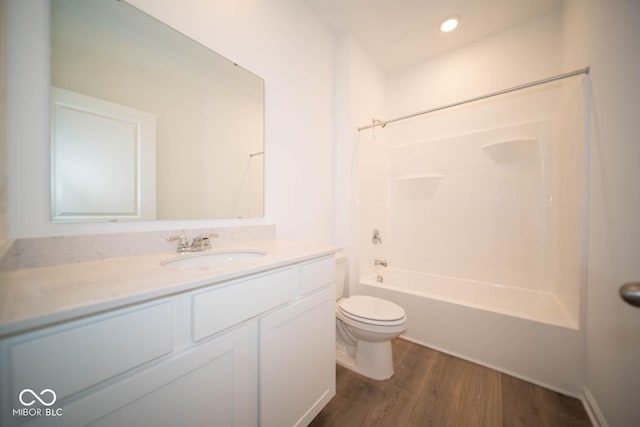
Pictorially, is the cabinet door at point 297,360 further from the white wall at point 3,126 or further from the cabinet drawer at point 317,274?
the white wall at point 3,126

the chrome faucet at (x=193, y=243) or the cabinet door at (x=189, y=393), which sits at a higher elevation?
the chrome faucet at (x=193, y=243)

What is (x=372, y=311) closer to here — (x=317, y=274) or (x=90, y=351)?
(x=317, y=274)

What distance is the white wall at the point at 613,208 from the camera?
2.90 feet

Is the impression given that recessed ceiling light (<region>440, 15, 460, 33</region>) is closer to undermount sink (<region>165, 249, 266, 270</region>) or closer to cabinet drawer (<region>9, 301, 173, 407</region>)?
undermount sink (<region>165, 249, 266, 270</region>)

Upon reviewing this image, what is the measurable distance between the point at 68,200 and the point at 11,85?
38 cm

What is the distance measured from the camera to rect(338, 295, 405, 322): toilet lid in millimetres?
1390

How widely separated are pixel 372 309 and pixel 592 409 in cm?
120

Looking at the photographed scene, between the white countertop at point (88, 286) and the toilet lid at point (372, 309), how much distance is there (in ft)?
2.81

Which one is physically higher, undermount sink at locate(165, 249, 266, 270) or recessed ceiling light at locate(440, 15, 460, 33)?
recessed ceiling light at locate(440, 15, 460, 33)

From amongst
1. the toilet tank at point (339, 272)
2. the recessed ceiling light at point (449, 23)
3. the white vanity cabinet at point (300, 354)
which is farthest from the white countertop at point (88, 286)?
the recessed ceiling light at point (449, 23)

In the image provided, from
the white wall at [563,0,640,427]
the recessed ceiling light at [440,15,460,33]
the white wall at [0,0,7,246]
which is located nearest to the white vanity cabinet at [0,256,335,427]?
the white wall at [0,0,7,246]

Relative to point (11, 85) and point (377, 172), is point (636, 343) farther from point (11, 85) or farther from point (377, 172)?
point (11, 85)

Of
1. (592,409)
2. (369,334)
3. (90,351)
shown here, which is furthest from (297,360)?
(592,409)

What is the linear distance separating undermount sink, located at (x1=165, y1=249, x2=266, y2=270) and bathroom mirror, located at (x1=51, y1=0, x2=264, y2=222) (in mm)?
220
